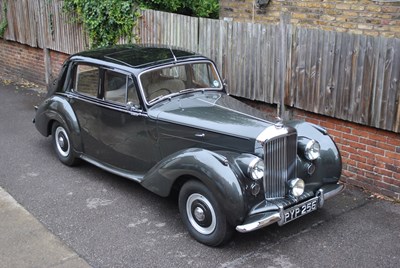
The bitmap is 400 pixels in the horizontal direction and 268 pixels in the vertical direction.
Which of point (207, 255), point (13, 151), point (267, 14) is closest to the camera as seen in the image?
point (207, 255)

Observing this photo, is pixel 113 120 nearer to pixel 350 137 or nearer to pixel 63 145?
pixel 63 145

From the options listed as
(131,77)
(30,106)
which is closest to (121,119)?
(131,77)

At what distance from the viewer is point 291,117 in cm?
700

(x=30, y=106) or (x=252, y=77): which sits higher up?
(x=252, y=77)

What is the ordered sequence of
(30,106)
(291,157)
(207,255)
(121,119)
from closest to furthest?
1. (207,255)
2. (291,157)
3. (121,119)
4. (30,106)

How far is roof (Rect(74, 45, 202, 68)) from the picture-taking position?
6051 millimetres

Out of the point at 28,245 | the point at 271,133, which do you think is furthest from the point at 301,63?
the point at 28,245

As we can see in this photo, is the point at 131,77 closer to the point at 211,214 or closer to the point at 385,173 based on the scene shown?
the point at 211,214

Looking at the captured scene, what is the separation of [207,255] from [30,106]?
6.67 meters

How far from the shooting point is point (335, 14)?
7.40m

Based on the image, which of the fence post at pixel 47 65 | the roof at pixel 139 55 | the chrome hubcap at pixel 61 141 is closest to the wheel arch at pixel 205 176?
the roof at pixel 139 55

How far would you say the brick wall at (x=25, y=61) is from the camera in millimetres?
11376

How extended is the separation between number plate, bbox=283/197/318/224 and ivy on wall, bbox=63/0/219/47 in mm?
5355

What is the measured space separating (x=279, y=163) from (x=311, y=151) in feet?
1.54
